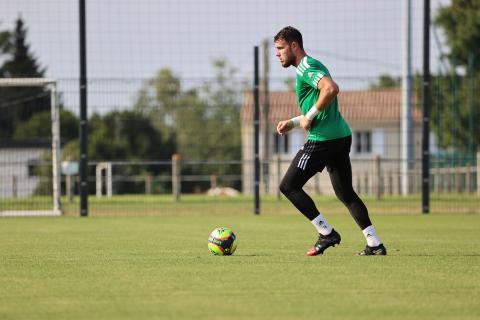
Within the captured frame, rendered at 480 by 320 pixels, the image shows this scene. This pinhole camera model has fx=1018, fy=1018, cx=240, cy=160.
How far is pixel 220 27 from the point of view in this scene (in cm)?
2011

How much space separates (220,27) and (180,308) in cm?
1417

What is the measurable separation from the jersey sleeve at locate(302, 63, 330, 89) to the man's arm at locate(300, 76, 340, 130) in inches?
2.2

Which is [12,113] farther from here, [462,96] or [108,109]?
[462,96]

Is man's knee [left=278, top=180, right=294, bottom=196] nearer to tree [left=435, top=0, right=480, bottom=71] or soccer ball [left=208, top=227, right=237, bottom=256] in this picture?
soccer ball [left=208, top=227, right=237, bottom=256]

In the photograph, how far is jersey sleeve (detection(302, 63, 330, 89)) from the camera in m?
9.55

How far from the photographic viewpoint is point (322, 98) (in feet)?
30.8

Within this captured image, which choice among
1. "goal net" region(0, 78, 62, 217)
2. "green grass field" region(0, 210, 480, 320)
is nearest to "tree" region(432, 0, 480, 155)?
"goal net" region(0, 78, 62, 217)

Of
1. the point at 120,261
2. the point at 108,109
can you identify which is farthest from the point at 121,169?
the point at 120,261

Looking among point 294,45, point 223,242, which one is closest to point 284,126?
point 294,45

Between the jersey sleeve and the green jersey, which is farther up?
the jersey sleeve

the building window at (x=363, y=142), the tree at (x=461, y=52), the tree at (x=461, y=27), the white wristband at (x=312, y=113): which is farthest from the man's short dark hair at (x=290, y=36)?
the tree at (x=461, y=27)

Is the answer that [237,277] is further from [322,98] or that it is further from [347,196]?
[347,196]

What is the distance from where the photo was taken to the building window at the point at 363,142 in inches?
1073

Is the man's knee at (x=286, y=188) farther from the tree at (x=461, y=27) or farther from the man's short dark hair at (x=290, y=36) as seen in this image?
the tree at (x=461, y=27)
